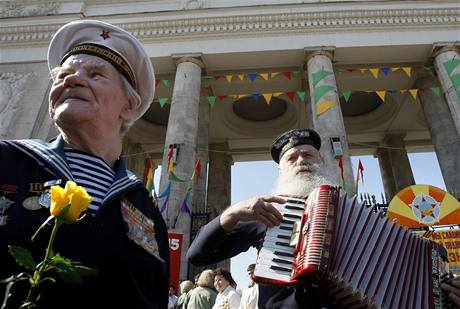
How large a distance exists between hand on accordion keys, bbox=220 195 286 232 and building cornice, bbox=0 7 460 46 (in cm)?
1336

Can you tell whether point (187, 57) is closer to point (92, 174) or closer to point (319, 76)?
point (319, 76)

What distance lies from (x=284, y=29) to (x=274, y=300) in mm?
13910

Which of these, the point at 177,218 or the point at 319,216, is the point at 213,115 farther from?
the point at 319,216

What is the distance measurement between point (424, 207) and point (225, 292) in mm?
5960

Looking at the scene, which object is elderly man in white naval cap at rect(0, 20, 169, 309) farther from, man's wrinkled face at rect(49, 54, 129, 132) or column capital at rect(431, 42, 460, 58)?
column capital at rect(431, 42, 460, 58)

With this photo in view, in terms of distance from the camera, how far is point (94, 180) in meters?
1.48

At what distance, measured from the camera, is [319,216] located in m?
1.92

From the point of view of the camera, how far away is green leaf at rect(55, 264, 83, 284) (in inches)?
32.7

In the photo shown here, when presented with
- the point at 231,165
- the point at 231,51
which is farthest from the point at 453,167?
the point at 231,165

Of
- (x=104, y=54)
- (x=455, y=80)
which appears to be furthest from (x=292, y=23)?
(x=104, y=54)

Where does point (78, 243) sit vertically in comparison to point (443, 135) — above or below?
below

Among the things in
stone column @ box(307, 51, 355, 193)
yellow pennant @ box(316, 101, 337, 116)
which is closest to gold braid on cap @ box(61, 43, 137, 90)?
stone column @ box(307, 51, 355, 193)

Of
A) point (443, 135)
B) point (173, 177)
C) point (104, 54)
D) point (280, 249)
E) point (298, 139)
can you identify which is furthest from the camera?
point (443, 135)

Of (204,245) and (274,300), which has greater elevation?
(204,245)
